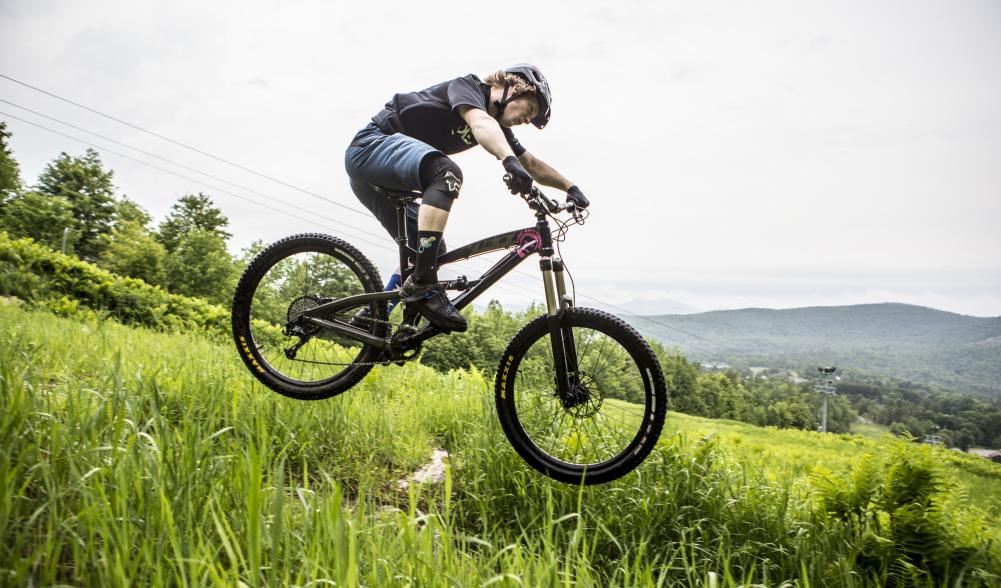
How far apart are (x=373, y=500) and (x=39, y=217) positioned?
2742 inches

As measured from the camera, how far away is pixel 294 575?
2172 mm

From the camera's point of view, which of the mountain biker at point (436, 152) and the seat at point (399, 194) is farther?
the seat at point (399, 194)

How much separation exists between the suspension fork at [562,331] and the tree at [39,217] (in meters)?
67.7

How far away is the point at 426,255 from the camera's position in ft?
11.9

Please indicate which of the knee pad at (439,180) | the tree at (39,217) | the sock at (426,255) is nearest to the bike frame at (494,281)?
the sock at (426,255)

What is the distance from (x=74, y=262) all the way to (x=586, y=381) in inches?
566

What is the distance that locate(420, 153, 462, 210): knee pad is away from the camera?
140 inches

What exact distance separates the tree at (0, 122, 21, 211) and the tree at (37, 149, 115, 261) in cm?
224

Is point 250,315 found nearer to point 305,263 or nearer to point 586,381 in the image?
point 305,263

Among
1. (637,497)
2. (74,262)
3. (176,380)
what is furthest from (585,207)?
(74,262)

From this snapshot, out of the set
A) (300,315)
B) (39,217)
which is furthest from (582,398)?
(39,217)

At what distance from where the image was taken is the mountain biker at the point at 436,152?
357 cm

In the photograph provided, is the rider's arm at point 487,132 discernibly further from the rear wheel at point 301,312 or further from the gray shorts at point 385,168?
the rear wheel at point 301,312

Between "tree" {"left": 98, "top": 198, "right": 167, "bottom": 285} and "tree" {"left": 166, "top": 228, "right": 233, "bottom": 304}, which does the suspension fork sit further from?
"tree" {"left": 98, "top": 198, "right": 167, "bottom": 285}
